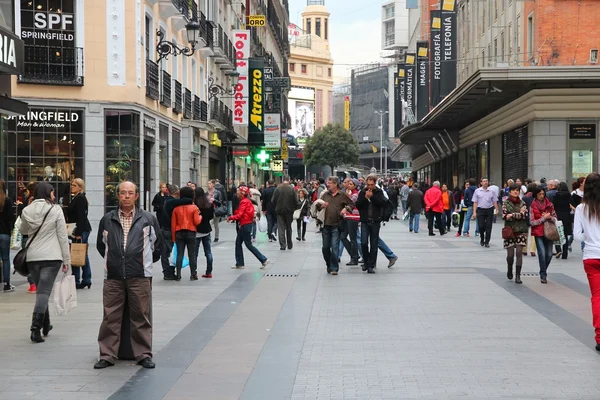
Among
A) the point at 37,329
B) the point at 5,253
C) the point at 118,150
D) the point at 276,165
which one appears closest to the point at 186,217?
the point at 5,253

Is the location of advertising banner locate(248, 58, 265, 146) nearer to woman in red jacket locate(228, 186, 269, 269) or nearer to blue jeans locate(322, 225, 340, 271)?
woman in red jacket locate(228, 186, 269, 269)

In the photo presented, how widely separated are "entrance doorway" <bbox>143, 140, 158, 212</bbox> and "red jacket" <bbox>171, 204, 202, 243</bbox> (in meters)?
11.9

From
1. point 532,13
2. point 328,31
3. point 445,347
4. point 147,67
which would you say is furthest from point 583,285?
point 328,31

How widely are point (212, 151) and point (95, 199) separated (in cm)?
1796

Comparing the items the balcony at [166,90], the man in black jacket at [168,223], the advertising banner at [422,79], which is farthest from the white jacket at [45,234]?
the advertising banner at [422,79]

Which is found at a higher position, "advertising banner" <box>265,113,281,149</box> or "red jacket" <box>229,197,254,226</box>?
"advertising banner" <box>265,113,281,149</box>

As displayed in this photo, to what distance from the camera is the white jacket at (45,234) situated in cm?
947

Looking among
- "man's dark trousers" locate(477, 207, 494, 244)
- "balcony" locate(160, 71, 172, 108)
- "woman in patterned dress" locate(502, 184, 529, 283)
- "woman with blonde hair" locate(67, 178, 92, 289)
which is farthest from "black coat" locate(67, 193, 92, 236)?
"balcony" locate(160, 71, 172, 108)

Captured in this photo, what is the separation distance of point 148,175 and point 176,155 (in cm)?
478

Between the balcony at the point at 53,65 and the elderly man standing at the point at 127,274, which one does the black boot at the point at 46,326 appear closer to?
the elderly man standing at the point at 127,274

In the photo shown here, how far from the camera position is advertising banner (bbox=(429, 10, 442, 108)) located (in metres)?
48.7

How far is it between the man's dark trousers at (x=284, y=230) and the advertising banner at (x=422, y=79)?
37.7 metres

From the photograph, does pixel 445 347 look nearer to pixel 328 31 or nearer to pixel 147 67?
pixel 147 67

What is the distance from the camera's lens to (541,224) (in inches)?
570
